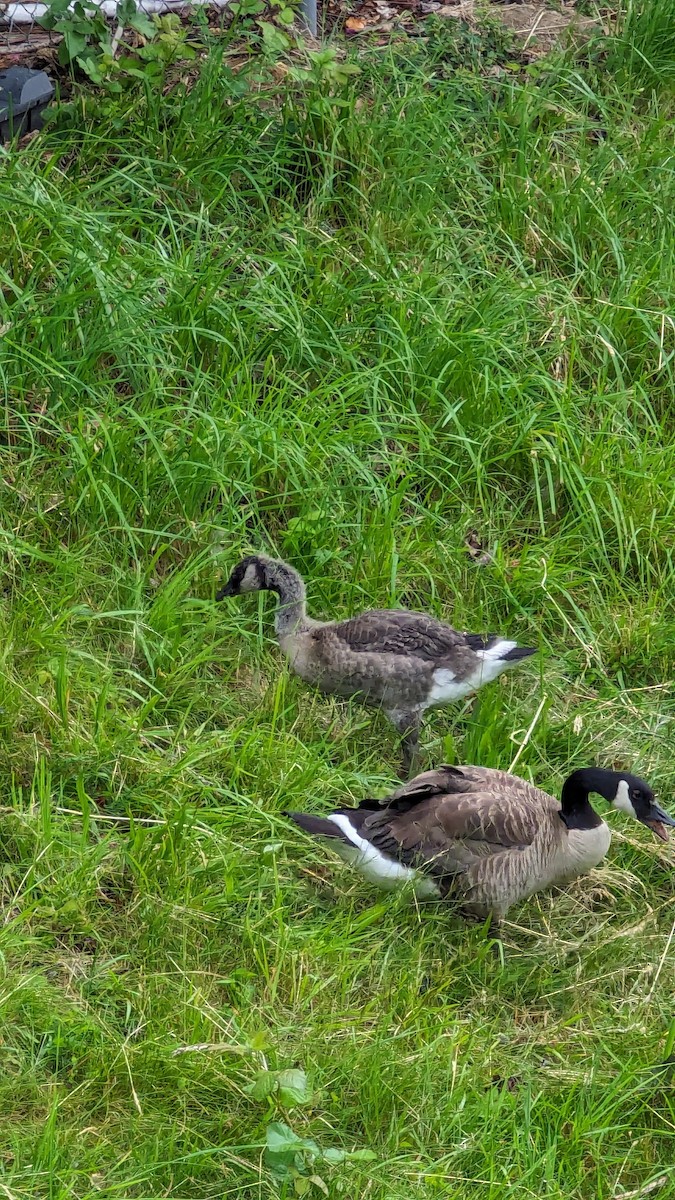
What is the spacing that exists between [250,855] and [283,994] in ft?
1.75

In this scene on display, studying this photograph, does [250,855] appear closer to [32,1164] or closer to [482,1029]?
[482,1029]

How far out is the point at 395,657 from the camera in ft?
16.8

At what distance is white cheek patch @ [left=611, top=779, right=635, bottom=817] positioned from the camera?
4641 mm

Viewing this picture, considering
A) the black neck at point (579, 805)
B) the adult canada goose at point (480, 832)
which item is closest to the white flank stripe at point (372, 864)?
the adult canada goose at point (480, 832)

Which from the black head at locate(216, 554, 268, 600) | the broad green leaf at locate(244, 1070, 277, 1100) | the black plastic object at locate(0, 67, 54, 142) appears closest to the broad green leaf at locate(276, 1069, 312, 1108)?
the broad green leaf at locate(244, 1070, 277, 1100)

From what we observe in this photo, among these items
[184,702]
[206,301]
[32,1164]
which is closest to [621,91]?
[206,301]

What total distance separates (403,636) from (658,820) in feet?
3.74

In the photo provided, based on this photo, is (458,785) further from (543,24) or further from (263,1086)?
(543,24)

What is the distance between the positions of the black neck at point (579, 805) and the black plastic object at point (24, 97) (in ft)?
13.3

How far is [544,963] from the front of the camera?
451 centimetres

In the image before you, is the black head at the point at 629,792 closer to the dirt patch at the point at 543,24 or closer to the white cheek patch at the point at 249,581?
the white cheek patch at the point at 249,581

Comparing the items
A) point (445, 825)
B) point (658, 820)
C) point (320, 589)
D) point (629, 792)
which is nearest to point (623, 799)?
point (629, 792)

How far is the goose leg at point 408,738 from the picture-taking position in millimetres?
5133

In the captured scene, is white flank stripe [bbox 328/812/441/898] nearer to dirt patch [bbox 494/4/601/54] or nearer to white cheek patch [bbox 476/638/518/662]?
white cheek patch [bbox 476/638/518/662]
